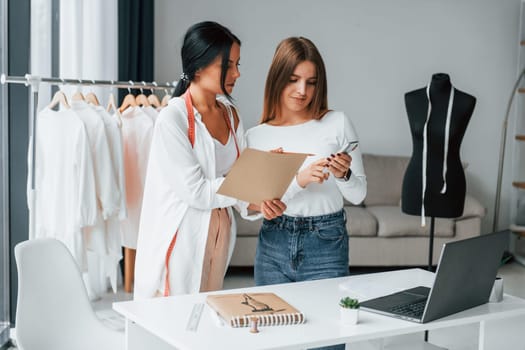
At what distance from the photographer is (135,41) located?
536cm

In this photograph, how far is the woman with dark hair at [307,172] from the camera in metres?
2.39

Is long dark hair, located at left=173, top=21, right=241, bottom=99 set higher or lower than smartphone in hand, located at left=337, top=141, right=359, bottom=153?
higher

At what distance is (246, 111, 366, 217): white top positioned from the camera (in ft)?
7.91

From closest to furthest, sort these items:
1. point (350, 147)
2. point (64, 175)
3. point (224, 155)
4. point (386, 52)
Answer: point (350, 147) → point (224, 155) → point (64, 175) → point (386, 52)

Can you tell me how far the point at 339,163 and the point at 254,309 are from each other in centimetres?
59

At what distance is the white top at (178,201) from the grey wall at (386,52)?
12.2 feet

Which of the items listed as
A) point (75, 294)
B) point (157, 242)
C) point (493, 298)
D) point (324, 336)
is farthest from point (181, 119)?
point (493, 298)

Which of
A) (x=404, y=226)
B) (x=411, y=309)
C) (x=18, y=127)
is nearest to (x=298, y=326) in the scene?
(x=411, y=309)

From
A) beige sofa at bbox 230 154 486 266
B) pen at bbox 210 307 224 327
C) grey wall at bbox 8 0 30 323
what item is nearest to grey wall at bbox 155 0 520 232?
beige sofa at bbox 230 154 486 266

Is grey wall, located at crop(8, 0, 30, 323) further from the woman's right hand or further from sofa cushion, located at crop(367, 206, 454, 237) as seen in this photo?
sofa cushion, located at crop(367, 206, 454, 237)

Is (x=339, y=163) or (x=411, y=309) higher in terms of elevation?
(x=339, y=163)

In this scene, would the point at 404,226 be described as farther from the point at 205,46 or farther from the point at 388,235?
the point at 205,46

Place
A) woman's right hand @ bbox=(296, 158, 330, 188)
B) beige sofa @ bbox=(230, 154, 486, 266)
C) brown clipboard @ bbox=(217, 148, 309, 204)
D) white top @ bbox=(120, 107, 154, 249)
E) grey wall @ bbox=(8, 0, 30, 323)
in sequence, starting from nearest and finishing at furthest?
brown clipboard @ bbox=(217, 148, 309, 204), woman's right hand @ bbox=(296, 158, 330, 188), grey wall @ bbox=(8, 0, 30, 323), white top @ bbox=(120, 107, 154, 249), beige sofa @ bbox=(230, 154, 486, 266)

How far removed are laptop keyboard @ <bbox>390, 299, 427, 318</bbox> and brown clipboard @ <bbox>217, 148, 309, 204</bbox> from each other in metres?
0.51
